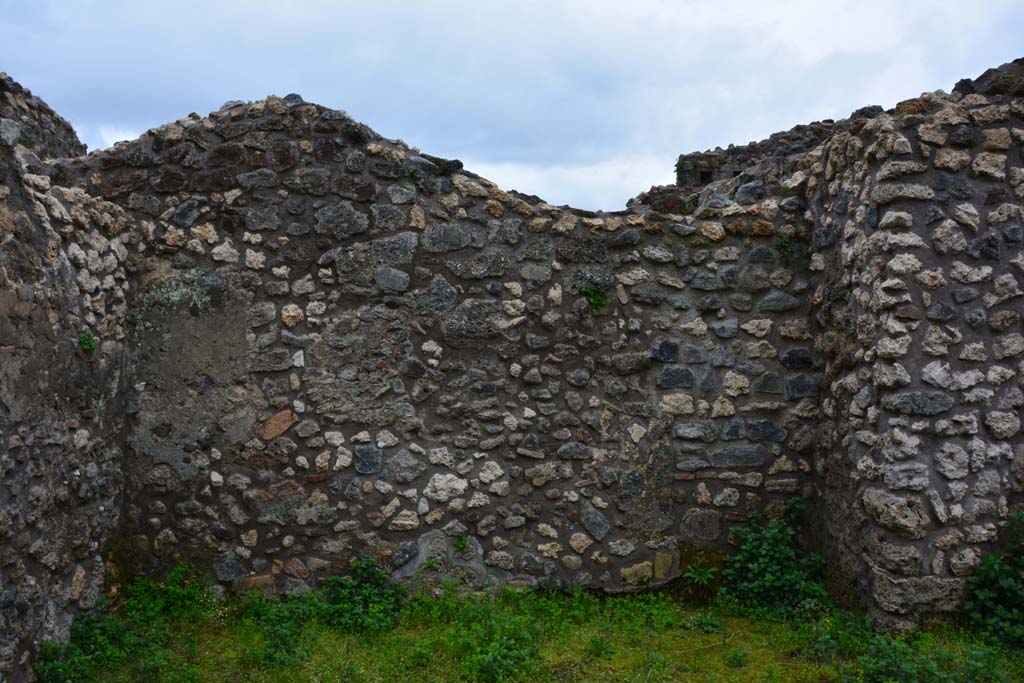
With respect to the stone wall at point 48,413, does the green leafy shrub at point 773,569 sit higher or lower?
lower

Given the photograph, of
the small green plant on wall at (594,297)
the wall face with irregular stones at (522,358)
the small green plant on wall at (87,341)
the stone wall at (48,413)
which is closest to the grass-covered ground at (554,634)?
the wall face with irregular stones at (522,358)

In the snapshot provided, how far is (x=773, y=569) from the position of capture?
5.38 metres

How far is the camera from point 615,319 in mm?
5625

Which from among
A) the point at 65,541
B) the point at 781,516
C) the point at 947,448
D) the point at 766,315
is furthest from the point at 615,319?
the point at 65,541

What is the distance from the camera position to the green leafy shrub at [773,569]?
17.2ft

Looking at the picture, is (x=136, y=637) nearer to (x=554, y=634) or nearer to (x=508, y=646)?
Result: (x=508, y=646)

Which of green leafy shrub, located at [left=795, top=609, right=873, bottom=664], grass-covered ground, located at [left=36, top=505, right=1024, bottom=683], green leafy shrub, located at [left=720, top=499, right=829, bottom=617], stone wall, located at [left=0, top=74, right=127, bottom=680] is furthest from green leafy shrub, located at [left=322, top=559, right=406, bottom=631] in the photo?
green leafy shrub, located at [left=795, top=609, right=873, bottom=664]

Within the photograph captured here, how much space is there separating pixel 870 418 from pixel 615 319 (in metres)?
1.76

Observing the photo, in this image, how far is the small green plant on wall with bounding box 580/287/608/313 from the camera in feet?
18.3

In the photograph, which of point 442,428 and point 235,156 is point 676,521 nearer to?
point 442,428

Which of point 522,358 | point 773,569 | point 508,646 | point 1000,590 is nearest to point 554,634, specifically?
point 508,646

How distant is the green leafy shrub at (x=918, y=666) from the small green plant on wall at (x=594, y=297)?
263 cm

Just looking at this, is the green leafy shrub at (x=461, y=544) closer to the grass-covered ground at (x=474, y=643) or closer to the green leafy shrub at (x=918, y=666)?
the grass-covered ground at (x=474, y=643)

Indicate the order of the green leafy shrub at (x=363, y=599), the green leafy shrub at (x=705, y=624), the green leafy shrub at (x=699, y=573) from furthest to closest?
the green leafy shrub at (x=699, y=573)
the green leafy shrub at (x=705, y=624)
the green leafy shrub at (x=363, y=599)
